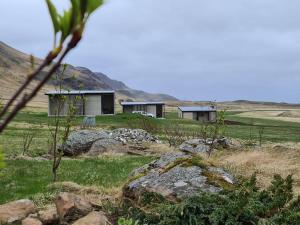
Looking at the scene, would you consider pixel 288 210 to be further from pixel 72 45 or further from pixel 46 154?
pixel 46 154

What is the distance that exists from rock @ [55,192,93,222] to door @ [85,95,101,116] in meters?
69.7

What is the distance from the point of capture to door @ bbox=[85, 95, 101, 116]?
258 ft

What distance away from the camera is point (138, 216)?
26.7 feet

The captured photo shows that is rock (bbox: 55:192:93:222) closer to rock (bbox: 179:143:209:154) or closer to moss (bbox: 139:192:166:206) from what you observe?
moss (bbox: 139:192:166:206)

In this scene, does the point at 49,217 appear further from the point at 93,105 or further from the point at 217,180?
the point at 93,105

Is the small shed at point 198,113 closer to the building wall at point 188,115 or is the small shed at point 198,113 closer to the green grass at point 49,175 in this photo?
the building wall at point 188,115

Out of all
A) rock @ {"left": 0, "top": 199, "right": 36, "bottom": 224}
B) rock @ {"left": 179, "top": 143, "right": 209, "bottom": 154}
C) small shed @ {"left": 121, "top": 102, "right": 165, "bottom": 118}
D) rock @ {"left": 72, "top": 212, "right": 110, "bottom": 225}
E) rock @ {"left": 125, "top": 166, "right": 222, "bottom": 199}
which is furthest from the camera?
small shed @ {"left": 121, "top": 102, "right": 165, "bottom": 118}

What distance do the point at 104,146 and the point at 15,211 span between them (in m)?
18.0

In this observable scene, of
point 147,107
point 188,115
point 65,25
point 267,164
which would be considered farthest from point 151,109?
point 65,25

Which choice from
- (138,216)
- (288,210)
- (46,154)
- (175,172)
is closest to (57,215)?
(138,216)

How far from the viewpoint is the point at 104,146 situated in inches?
1067

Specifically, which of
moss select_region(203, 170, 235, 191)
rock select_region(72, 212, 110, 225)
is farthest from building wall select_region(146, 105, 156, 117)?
rock select_region(72, 212, 110, 225)

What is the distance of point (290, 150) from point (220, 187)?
9352 millimetres

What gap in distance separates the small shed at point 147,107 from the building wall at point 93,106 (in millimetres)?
17669
